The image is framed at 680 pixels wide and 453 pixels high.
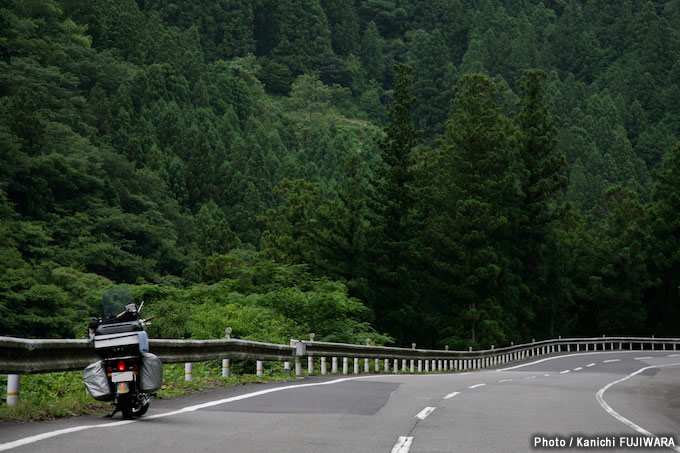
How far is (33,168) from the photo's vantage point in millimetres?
72688

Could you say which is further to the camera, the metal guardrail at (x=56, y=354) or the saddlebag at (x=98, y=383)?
the metal guardrail at (x=56, y=354)

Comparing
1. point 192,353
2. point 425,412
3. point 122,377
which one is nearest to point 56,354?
point 122,377

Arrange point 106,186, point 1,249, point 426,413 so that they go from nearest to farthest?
point 426,413, point 1,249, point 106,186

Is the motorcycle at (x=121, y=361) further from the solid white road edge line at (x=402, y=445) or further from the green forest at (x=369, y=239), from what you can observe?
the green forest at (x=369, y=239)

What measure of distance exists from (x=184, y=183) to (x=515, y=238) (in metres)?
59.0

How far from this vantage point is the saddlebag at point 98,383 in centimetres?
1059

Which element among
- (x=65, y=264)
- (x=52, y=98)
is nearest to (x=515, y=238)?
(x=65, y=264)

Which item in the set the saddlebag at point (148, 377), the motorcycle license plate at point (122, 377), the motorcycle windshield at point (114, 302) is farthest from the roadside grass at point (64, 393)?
the motorcycle windshield at point (114, 302)

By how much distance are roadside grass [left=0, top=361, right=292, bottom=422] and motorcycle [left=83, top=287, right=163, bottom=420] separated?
1.02m

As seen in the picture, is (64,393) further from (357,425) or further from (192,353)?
(357,425)

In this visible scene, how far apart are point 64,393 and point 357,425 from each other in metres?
4.92

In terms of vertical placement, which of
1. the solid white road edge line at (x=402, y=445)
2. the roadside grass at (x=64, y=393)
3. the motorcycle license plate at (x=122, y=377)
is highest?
the motorcycle license plate at (x=122, y=377)

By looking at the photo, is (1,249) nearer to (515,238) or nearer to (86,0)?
(515,238)

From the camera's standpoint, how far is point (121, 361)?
10734mm
